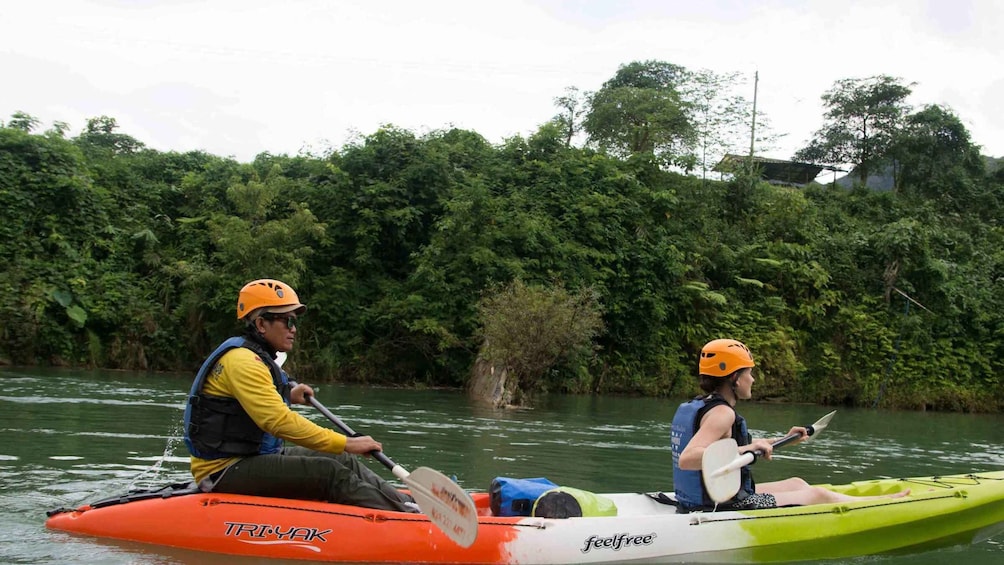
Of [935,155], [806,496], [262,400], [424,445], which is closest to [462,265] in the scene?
[424,445]

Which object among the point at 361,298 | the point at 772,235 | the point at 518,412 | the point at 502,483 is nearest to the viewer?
the point at 502,483

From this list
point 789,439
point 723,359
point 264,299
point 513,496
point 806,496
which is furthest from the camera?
point 789,439

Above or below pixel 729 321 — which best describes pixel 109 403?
below

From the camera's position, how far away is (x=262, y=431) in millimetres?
4973

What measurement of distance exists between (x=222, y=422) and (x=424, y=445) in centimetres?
454

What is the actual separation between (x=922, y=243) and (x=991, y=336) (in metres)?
2.91

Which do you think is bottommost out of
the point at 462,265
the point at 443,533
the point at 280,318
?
the point at 443,533

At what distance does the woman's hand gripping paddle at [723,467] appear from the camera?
487cm

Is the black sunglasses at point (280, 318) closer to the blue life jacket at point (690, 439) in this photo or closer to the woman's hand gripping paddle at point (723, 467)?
the blue life jacket at point (690, 439)

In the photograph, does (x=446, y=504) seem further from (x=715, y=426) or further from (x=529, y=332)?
(x=529, y=332)

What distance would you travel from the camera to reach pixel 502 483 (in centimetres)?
532

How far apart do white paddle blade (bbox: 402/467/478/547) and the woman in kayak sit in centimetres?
131

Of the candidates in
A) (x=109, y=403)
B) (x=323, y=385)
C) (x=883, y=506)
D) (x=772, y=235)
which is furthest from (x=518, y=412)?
(x=772, y=235)

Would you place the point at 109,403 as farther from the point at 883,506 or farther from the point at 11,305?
the point at 883,506
